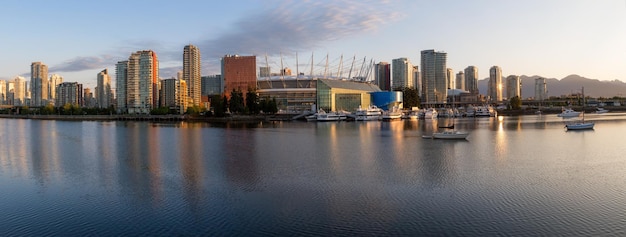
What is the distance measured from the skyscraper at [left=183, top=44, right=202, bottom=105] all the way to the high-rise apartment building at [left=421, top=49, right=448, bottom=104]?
87765 mm

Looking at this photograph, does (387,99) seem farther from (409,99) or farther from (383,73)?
(383,73)

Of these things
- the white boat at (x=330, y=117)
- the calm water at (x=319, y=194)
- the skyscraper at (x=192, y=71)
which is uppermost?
the skyscraper at (x=192, y=71)

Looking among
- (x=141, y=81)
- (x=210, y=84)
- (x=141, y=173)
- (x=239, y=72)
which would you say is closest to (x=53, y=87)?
(x=210, y=84)

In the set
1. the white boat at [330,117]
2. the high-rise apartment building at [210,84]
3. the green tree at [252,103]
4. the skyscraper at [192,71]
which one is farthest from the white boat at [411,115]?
the high-rise apartment building at [210,84]

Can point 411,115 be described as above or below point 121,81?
below

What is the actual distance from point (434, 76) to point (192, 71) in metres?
91.5

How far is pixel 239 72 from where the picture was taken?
110m

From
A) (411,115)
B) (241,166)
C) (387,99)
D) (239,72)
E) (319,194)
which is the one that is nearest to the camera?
(319,194)

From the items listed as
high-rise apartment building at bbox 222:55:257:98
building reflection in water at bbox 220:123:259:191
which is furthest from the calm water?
high-rise apartment building at bbox 222:55:257:98

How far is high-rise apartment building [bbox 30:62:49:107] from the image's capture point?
173 meters

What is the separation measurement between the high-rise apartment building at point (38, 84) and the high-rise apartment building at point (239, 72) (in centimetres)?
10279

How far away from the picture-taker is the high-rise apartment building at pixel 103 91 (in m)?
173

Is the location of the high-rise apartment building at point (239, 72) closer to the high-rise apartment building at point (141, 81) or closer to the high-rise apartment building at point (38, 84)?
the high-rise apartment building at point (141, 81)

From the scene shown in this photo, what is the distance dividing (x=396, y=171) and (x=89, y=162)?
13994 millimetres
